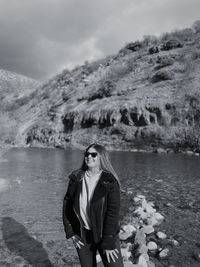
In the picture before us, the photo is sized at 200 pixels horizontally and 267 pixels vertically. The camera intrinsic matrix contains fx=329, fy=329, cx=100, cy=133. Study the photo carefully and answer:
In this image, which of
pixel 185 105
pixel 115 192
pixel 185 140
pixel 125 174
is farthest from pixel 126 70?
pixel 115 192

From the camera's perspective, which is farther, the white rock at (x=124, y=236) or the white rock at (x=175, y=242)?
the white rock at (x=124, y=236)

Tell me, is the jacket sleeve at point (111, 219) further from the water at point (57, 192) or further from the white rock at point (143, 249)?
the water at point (57, 192)

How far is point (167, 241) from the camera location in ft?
27.6

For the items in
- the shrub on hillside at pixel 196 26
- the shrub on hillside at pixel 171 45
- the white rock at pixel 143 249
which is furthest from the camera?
the shrub on hillside at pixel 196 26

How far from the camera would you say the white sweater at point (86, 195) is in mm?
4047

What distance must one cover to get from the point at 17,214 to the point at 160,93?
34.7 m

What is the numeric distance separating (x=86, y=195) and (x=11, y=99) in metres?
98.5

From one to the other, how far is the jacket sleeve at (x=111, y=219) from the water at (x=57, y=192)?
12.3 ft

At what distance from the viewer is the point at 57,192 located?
15383mm

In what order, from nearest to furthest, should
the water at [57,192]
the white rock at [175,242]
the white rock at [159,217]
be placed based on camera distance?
the white rock at [175,242] → the water at [57,192] → the white rock at [159,217]

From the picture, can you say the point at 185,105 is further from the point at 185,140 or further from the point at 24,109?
the point at 24,109

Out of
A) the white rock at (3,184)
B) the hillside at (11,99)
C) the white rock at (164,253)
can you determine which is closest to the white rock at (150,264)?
the white rock at (164,253)

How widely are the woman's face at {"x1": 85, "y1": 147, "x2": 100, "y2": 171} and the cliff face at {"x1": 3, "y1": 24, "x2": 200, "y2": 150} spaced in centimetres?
3140

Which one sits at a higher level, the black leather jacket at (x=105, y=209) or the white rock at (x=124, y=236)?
the black leather jacket at (x=105, y=209)
